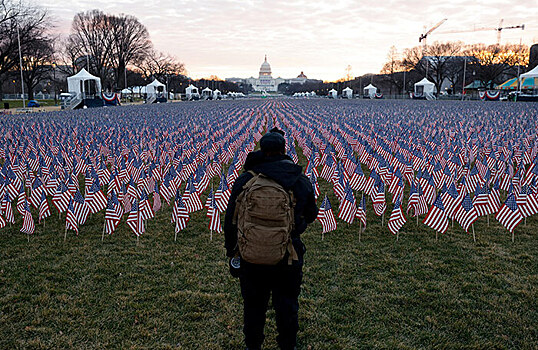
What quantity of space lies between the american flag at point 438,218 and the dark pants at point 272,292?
4.43 meters

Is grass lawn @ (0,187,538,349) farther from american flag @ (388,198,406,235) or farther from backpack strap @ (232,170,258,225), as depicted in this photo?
backpack strap @ (232,170,258,225)

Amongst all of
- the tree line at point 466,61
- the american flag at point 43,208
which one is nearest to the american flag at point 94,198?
the american flag at point 43,208

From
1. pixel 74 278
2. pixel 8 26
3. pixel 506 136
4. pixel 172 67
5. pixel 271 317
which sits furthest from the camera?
pixel 172 67

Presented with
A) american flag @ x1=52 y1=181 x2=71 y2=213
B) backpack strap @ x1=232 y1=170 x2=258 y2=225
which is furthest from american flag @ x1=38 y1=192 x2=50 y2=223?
backpack strap @ x1=232 y1=170 x2=258 y2=225

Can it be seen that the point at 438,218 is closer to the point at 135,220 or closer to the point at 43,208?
the point at 135,220

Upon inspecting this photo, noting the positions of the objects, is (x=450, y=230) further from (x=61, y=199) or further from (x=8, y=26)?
(x=8, y=26)

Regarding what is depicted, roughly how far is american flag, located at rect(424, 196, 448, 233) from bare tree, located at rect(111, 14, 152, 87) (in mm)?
72022

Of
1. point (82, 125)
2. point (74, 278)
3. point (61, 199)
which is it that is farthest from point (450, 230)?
point (82, 125)

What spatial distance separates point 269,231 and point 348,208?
16.5 feet

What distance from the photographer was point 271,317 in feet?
16.4

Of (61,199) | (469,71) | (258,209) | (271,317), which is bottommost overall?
(271,317)

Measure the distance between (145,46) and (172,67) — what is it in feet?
75.4

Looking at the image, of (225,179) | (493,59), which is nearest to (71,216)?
(225,179)

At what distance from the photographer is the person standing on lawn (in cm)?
332
